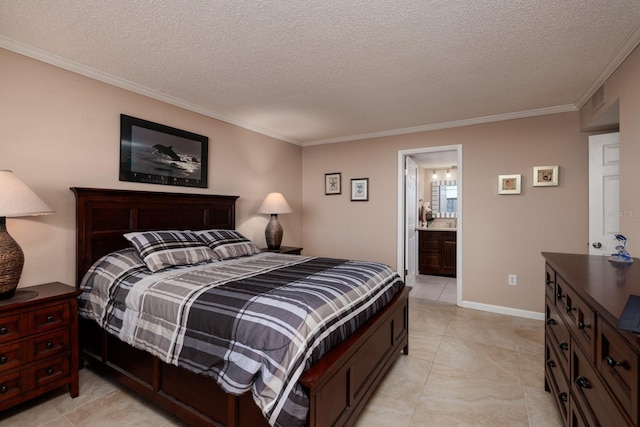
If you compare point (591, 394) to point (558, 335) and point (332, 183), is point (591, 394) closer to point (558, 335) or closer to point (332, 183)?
point (558, 335)

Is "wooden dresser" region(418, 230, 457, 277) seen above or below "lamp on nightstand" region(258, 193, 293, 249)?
below

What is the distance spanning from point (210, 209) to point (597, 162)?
13.1 feet

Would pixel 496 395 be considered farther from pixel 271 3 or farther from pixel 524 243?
pixel 271 3

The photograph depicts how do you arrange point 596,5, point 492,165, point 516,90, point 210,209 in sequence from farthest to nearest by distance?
point 492,165 < point 210,209 < point 516,90 < point 596,5

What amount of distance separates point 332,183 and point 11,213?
148 inches

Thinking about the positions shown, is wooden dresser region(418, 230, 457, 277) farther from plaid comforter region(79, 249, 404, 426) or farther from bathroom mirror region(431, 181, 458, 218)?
plaid comforter region(79, 249, 404, 426)

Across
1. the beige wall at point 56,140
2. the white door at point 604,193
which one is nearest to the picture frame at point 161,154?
the beige wall at point 56,140

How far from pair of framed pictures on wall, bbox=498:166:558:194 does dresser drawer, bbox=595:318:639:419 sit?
117 inches

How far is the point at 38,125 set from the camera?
233 centimetres

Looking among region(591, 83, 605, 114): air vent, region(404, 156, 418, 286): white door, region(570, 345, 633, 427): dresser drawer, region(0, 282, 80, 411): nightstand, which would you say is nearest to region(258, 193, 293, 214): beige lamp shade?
region(404, 156, 418, 286): white door

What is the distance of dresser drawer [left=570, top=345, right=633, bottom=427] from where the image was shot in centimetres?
99

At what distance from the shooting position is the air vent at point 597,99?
8.87ft

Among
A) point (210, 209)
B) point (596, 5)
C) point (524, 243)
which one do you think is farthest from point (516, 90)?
point (210, 209)

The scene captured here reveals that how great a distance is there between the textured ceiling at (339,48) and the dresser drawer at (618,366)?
1.76m
